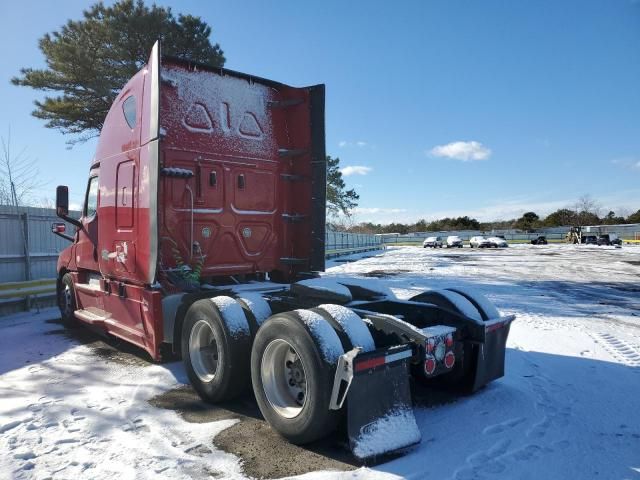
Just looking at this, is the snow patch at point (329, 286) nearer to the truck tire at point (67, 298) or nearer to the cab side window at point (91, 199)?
the cab side window at point (91, 199)

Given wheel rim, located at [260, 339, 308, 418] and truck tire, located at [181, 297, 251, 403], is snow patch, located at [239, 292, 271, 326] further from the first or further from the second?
wheel rim, located at [260, 339, 308, 418]

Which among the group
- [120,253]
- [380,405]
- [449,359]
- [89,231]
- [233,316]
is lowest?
[380,405]

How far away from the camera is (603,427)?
349cm

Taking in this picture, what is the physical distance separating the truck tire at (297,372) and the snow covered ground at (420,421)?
38 centimetres

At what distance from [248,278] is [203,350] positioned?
5.59ft

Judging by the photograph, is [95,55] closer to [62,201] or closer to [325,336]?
[62,201]

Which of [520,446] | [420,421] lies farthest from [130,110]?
[520,446]

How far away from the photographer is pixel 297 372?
3.59 metres

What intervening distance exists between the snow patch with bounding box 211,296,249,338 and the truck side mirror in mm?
3853

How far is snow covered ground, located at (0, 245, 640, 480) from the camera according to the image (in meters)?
2.96

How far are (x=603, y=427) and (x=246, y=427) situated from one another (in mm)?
2851

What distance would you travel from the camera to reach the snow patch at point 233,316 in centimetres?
396

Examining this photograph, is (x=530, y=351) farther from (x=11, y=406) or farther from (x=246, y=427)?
(x=11, y=406)

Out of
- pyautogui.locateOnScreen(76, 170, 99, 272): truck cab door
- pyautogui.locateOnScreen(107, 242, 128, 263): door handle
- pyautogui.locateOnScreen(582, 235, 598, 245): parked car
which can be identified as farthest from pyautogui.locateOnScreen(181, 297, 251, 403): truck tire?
pyautogui.locateOnScreen(582, 235, 598, 245): parked car
